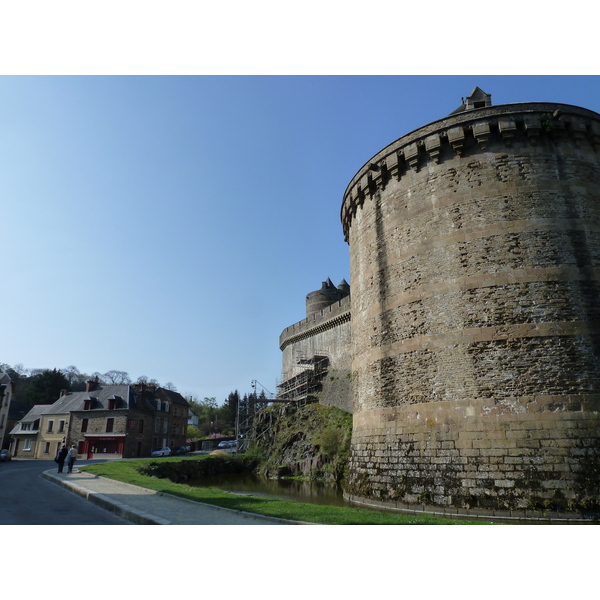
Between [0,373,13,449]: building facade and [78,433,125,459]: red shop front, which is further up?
[0,373,13,449]: building facade

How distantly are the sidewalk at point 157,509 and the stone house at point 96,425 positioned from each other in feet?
83.9

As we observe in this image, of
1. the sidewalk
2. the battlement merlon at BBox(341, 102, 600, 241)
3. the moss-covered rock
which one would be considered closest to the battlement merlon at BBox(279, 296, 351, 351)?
the moss-covered rock

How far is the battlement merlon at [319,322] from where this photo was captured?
88.3 feet

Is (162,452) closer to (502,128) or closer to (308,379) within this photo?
(308,379)

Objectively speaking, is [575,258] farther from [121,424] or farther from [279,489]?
[121,424]

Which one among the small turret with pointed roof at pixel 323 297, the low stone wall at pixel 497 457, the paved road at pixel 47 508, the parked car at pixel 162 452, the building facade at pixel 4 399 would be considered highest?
the small turret with pointed roof at pixel 323 297

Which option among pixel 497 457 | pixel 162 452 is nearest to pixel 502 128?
pixel 497 457

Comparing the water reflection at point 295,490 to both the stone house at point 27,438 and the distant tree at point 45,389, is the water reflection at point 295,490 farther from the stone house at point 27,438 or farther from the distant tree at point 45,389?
the distant tree at point 45,389

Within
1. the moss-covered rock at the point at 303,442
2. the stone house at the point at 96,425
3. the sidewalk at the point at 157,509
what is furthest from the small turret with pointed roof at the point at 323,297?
the sidewalk at the point at 157,509

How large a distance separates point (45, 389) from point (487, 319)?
49289 mm

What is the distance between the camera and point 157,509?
7.78 meters

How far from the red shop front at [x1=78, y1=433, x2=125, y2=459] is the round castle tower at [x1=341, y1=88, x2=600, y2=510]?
90.7 ft

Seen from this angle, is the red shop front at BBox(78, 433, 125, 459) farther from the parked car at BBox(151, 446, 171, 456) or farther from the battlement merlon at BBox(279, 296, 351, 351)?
the battlement merlon at BBox(279, 296, 351, 351)

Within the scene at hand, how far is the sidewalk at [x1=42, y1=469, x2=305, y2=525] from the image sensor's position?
22.3ft
